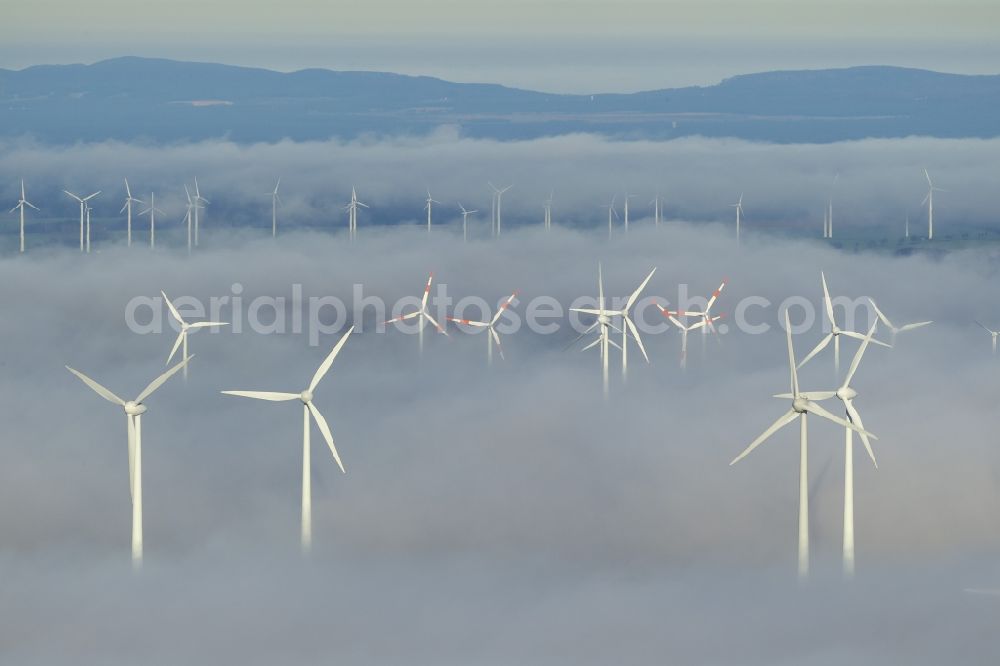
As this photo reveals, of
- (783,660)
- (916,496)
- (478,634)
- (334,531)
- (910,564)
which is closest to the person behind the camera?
(783,660)

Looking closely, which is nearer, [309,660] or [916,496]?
[309,660]

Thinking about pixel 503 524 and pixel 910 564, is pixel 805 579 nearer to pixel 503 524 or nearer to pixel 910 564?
pixel 910 564

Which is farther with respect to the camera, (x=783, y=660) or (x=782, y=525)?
(x=782, y=525)

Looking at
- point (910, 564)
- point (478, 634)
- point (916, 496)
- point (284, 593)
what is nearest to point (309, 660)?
point (478, 634)

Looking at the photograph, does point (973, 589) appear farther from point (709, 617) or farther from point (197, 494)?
point (197, 494)

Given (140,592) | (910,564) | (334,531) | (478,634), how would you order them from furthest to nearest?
A: (334,531) → (910,564) → (140,592) → (478,634)

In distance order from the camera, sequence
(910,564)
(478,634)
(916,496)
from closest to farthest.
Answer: (478,634), (910,564), (916,496)

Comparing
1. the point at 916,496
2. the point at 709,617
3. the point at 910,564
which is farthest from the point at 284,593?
the point at 916,496

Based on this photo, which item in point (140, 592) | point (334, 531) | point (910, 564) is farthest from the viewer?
point (334, 531)
